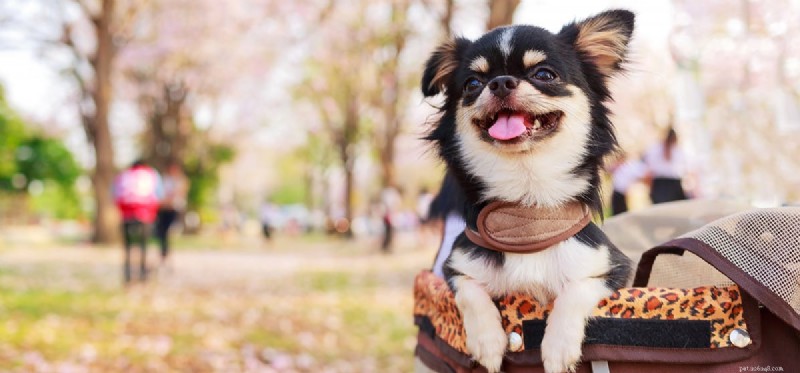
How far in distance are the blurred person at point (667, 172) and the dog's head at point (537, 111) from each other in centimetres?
535

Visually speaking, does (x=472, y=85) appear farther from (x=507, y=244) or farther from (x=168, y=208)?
(x=168, y=208)

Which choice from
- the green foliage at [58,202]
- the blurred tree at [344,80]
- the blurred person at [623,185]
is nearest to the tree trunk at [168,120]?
the blurred tree at [344,80]

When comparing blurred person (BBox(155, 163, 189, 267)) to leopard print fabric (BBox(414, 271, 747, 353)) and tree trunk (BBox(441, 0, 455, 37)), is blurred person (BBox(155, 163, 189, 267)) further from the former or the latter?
leopard print fabric (BBox(414, 271, 747, 353))

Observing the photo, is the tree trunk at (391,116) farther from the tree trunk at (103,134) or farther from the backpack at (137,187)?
the backpack at (137,187)

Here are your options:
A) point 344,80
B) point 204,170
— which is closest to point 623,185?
point 344,80

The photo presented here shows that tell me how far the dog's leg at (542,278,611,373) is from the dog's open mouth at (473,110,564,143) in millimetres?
403

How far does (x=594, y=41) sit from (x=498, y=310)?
0.79m

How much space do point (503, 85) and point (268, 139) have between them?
122 ft

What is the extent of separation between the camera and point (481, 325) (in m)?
1.62

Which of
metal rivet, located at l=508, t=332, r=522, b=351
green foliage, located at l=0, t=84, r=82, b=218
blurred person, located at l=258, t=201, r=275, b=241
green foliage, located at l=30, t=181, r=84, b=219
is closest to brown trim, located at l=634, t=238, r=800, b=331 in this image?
metal rivet, located at l=508, t=332, r=522, b=351

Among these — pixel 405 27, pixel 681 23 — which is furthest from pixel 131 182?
pixel 405 27

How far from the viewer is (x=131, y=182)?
7.47m

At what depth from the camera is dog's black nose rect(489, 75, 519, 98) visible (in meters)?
1.65

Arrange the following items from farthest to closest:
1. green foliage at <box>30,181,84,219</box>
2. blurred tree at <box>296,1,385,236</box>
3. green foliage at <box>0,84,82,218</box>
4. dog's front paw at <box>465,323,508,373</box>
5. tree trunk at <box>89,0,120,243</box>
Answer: green foliage at <box>30,181,84,219</box> → green foliage at <box>0,84,82,218</box> → blurred tree at <box>296,1,385,236</box> → tree trunk at <box>89,0,120,243</box> → dog's front paw at <box>465,323,508,373</box>
